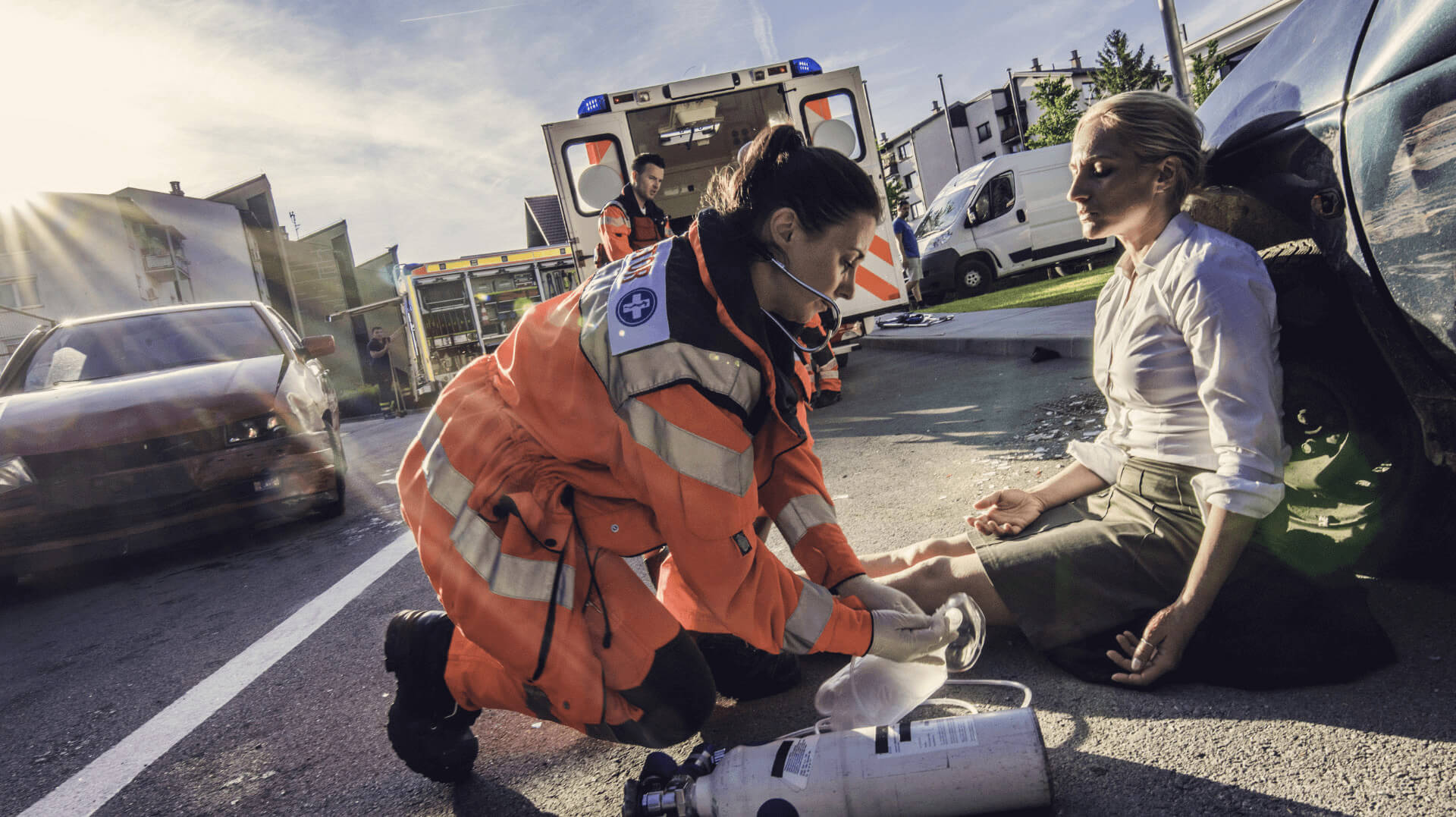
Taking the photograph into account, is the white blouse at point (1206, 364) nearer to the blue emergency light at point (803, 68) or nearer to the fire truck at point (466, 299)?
the blue emergency light at point (803, 68)

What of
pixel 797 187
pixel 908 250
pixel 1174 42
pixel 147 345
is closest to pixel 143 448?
pixel 147 345

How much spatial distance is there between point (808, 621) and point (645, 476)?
1.42ft

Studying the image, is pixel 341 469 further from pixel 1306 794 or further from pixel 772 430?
pixel 1306 794

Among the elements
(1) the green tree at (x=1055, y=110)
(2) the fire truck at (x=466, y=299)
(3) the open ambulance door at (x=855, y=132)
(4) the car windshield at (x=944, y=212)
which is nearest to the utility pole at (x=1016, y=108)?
(1) the green tree at (x=1055, y=110)

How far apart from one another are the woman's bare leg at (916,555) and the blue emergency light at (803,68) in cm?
587

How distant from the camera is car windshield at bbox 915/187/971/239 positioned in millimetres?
15148

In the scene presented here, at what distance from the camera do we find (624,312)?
155 centimetres

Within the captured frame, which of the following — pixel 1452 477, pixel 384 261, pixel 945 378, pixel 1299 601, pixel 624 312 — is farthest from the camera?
pixel 384 261

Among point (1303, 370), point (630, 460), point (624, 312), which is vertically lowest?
point (1303, 370)

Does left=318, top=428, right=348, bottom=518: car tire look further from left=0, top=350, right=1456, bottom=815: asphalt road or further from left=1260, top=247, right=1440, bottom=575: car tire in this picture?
left=1260, top=247, right=1440, bottom=575: car tire

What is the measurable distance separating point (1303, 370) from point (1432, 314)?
0.34 metres

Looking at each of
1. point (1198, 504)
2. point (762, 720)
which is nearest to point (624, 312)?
point (762, 720)

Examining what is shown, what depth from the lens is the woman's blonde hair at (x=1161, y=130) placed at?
1827 mm

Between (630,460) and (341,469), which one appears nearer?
(630,460)
